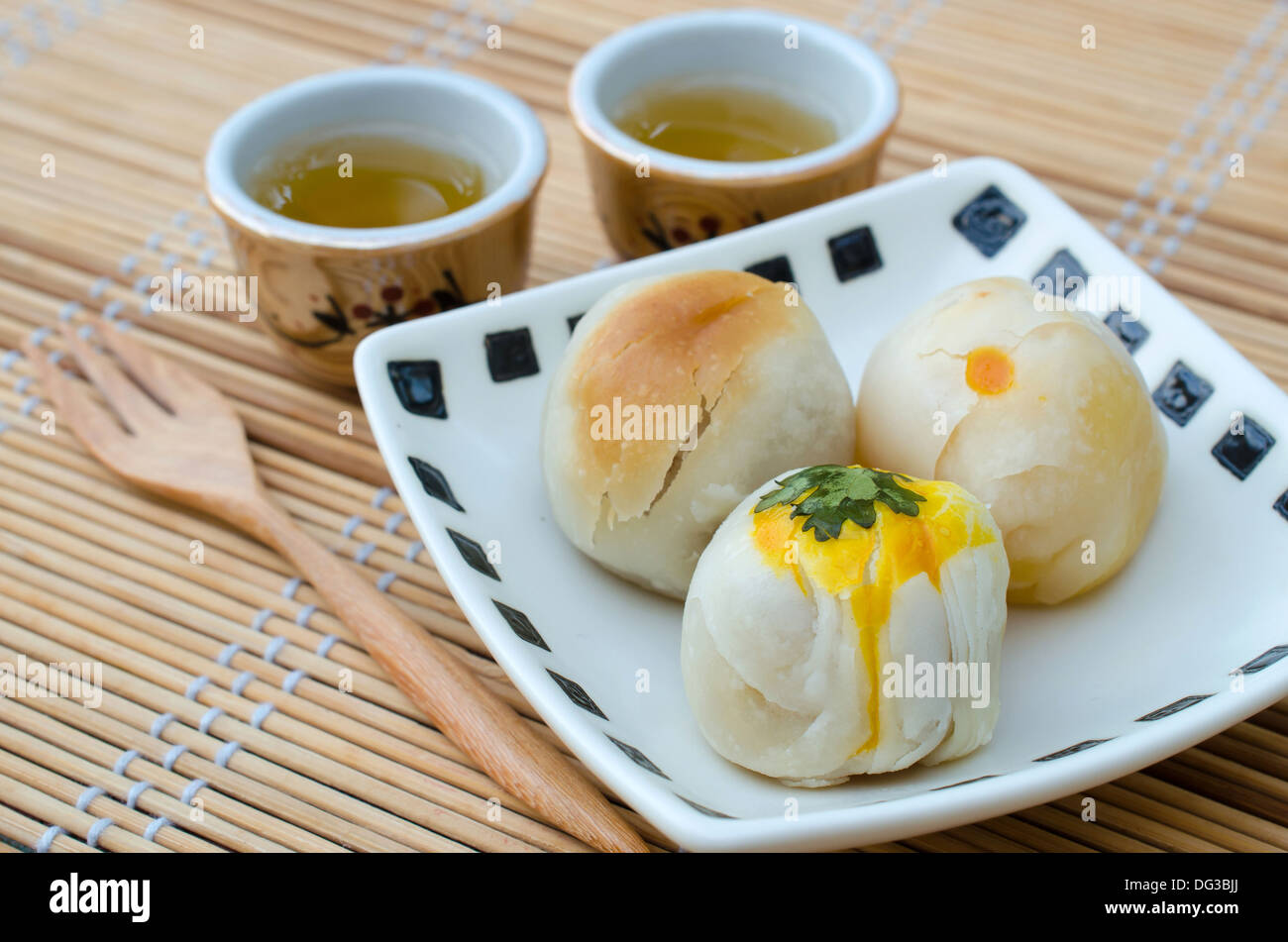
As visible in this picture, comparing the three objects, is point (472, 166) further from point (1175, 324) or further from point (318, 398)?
point (1175, 324)

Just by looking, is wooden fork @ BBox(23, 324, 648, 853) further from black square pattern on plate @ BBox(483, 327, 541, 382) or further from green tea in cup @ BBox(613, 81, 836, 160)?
green tea in cup @ BBox(613, 81, 836, 160)

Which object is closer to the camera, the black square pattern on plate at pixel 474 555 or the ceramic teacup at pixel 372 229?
the black square pattern on plate at pixel 474 555

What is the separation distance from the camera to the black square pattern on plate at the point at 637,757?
91cm

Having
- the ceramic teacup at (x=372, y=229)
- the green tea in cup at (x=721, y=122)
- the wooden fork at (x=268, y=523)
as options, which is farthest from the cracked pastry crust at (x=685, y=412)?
the green tea in cup at (x=721, y=122)

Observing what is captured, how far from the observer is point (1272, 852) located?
0.98m

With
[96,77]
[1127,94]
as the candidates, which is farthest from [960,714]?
[96,77]

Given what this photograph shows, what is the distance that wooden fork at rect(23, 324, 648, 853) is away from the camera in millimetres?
1012

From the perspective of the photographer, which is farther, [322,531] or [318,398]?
[318,398]

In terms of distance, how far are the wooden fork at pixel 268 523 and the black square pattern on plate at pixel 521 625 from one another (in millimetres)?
87

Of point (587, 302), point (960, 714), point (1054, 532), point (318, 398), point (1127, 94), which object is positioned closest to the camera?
point (960, 714)

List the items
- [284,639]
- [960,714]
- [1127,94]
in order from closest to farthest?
[960,714], [284,639], [1127,94]

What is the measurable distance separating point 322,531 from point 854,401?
0.56 meters

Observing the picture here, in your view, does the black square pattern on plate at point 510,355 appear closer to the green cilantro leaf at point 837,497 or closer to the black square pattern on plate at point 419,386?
the black square pattern on plate at point 419,386

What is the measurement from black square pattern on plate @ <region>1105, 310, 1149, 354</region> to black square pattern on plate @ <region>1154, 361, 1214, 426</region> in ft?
0.17
